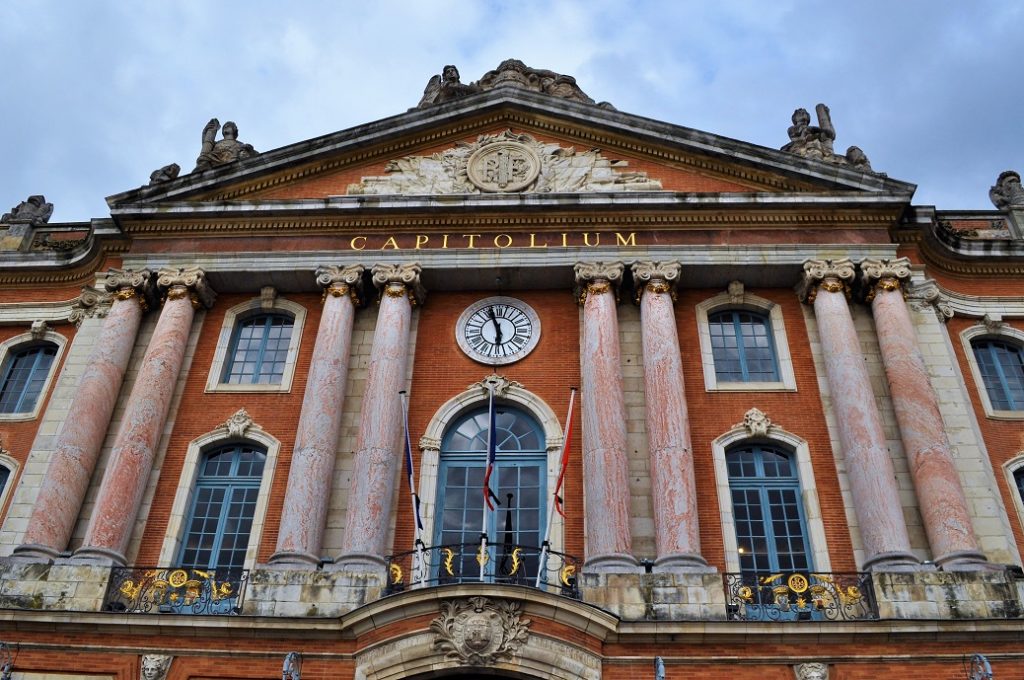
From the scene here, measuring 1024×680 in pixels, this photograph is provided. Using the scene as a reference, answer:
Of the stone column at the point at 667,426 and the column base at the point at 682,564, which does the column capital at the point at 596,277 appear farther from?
the column base at the point at 682,564

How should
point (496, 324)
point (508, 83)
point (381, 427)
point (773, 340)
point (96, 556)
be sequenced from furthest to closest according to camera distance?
point (508, 83), point (496, 324), point (773, 340), point (381, 427), point (96, 556)

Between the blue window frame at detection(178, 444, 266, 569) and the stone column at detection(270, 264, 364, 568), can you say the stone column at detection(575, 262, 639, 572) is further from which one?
the blue window frame at detection(178, 444, 266, 569)

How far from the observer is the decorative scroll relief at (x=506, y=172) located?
67.8 feet

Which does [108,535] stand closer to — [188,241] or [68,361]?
[68,361]

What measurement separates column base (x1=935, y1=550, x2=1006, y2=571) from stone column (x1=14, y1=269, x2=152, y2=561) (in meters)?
14.9

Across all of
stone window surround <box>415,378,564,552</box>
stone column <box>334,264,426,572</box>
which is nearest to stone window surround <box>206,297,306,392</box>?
stone column <box>334,264,426,572</box>

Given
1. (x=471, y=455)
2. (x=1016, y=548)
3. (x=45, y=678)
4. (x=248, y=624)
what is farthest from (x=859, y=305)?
(x=45, y=678)

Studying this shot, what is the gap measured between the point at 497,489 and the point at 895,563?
273 inches

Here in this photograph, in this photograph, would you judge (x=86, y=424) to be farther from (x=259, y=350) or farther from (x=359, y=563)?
(x=359, y=563)

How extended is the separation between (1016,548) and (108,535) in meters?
15.7

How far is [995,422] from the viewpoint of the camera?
1873 cm

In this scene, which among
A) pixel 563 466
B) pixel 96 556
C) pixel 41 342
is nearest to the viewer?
pixel 96 556

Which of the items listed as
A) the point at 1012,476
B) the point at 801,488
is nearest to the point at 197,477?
the point at 801,488

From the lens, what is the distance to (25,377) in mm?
20984
